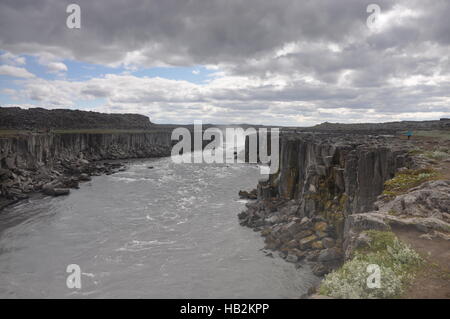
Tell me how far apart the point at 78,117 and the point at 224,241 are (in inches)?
5189

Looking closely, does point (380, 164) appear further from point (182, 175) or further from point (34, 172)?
point (34, 172)

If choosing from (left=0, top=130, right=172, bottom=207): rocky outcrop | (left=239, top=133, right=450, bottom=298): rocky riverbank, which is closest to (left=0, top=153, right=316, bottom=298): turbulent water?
(left=239, top=133, right=450, bottom=298): rocky riverbank

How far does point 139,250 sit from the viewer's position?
26.3 meters

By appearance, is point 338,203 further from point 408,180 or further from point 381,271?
point 381,271

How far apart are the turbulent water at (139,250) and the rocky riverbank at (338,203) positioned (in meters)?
1.90

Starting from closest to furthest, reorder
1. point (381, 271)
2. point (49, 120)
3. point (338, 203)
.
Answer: point (381, 271) < point (338, 203) < point (49, 120)

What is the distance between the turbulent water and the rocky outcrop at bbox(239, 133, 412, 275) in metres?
1.72

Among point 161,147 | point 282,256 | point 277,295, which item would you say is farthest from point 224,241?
point 161,147

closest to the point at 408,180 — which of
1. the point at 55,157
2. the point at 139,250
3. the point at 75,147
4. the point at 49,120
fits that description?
the point at 139,250

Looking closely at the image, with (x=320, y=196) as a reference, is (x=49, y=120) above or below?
above

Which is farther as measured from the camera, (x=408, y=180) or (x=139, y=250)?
(x=139, y=250)

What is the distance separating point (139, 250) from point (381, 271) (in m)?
21.4

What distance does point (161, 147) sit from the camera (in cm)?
11962

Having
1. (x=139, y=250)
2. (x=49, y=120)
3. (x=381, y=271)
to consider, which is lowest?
(x=139, y=250)
